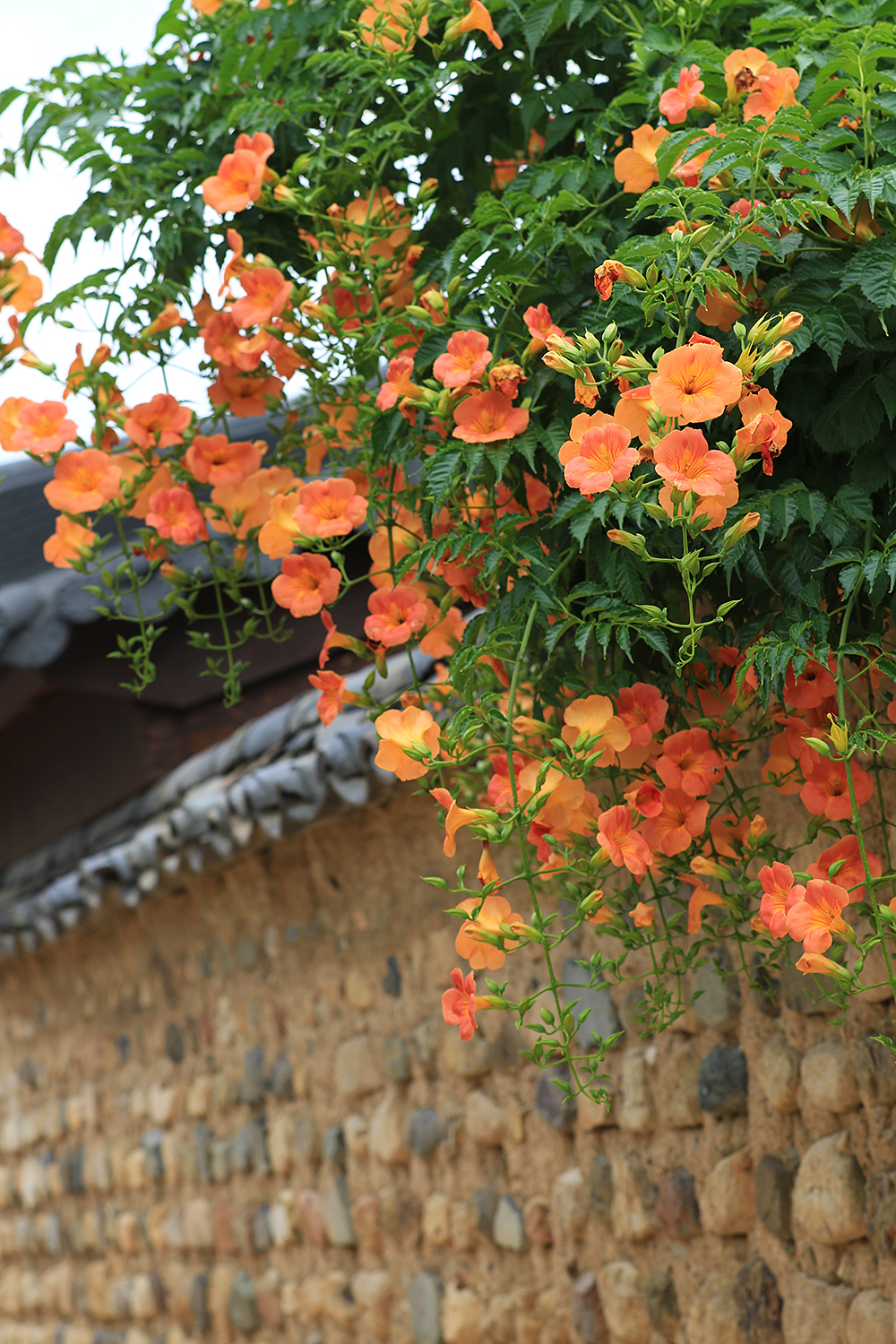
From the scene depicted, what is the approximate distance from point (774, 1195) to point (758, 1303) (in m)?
0.18

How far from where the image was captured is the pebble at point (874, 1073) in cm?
180

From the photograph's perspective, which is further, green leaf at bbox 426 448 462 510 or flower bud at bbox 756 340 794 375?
green leaf at bbox 426 448 462 510


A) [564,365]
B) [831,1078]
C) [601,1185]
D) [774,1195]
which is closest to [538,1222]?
[601,1185]

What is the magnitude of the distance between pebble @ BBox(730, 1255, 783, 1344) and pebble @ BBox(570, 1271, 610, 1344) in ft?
1.35

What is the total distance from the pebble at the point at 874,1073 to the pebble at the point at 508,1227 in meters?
1.04

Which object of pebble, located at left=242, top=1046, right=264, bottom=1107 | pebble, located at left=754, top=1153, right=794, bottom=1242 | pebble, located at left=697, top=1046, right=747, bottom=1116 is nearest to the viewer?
pebble, located at left=754, top=1153, right=794, bottom=1242

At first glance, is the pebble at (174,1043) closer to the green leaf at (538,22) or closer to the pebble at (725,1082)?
the pebble at (725,1082)

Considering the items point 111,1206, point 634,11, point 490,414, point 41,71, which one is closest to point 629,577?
point 490,414

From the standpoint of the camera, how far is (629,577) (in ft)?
4.00

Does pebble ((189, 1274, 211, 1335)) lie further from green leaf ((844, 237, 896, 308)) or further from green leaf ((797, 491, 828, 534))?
green leaf ((844, 237, 896, 308))

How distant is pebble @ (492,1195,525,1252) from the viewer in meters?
2.62

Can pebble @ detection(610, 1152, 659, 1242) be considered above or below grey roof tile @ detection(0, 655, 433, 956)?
below

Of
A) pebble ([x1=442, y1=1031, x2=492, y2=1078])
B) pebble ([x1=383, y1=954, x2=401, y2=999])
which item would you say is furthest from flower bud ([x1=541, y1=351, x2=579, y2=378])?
pebble ([x1=383, y1=954, x2=401, y2=999])

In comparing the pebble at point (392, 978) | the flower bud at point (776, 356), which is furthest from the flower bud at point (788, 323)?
the pebble at point (392, 978)
